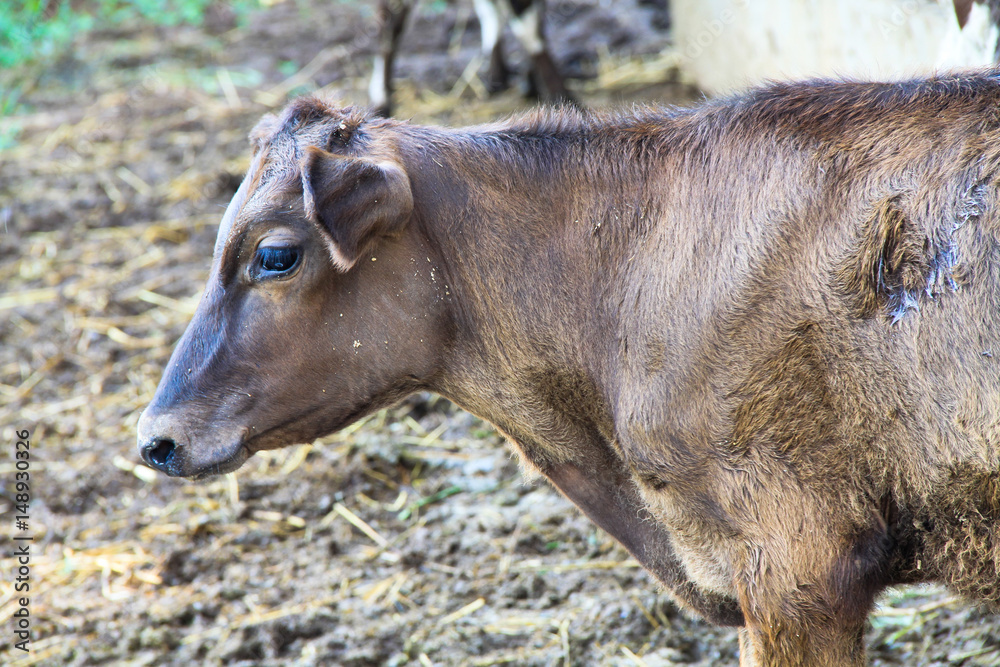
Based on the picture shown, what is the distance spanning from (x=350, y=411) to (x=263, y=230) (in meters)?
0.65

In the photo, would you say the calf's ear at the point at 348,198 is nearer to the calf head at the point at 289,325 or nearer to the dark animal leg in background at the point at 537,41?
the calf head at the point at 289,325

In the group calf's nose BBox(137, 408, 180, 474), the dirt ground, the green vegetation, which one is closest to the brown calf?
calf's nose BBox(137, 408, 180, 474)

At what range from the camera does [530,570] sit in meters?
4.47

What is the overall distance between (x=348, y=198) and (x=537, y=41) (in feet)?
21.0

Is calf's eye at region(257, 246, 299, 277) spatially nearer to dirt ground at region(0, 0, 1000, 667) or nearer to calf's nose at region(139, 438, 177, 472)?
calf's nose at region(139, 438, 177, 472)

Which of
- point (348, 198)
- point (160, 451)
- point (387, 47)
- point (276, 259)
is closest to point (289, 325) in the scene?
point (276, 259)

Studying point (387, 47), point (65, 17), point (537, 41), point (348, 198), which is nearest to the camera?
point (348, 198)

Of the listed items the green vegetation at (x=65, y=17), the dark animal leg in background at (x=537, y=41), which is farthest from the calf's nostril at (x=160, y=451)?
the green vegetation at (x=65, y=17)

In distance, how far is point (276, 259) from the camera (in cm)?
293

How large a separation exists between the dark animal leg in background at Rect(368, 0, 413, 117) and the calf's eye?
632 centimetres

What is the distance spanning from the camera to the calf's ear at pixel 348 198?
108 inches

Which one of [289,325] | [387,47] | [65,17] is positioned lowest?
[65,17]

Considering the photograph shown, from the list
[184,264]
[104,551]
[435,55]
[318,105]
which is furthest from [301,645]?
[435,55]

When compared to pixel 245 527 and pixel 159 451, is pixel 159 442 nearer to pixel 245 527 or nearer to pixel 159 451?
pixel 159 451
